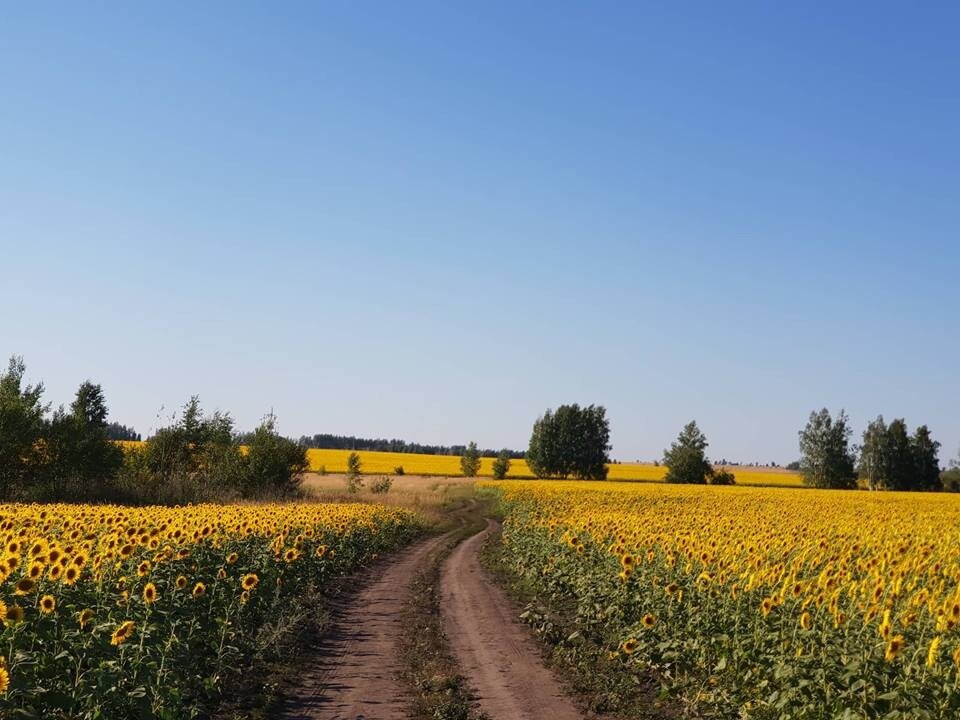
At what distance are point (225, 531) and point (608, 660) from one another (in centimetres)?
695

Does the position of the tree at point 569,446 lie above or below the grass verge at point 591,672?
above

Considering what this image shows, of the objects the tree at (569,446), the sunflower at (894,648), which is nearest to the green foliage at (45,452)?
the sunflower at (894,648)

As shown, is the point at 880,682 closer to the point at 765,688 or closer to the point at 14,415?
the point at 765,688

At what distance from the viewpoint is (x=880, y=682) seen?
25.2ft

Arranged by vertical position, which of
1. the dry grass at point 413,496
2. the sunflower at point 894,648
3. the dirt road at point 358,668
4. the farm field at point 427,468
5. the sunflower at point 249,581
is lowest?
the dirt road at point 358,668

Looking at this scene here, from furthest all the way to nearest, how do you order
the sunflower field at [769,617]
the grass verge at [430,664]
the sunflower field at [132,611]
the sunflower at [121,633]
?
1. the grass verge at [430,664]
2. the sunflower field at [769,617]
3. the sunflower at [121,633]
4. the sunflower field at [132,611]

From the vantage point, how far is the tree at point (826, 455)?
112 meters

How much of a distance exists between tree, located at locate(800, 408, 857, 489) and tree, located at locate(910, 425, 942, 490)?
765 cm

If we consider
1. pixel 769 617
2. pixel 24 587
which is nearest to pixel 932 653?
pixel 769 617

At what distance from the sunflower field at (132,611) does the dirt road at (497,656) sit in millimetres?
3067

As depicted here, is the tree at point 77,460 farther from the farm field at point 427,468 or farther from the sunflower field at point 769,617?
the farm field at point 427,468

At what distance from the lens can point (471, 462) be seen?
108m

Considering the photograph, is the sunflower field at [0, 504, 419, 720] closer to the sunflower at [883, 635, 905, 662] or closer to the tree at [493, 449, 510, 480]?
the sunflower at [883, 635, 905, 662]

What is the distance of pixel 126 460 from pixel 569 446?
70.9m
